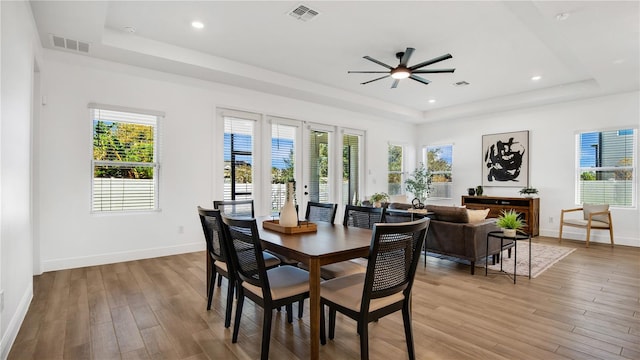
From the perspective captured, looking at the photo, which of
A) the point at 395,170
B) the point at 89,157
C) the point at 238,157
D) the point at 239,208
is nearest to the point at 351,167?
the point at 395,170

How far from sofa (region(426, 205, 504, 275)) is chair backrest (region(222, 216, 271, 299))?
2.79 meters

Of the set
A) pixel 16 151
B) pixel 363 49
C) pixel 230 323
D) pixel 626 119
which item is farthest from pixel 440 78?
pixel 16 151

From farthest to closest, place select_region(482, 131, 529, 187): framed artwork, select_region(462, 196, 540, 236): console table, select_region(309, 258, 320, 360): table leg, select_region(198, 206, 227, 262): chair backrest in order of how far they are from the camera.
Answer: select_region(482, 131, 529, 187): framed artwork < select_region(462, 196, 540, 236): console table < select_region(198, 206, 227, 262): chair backrest < select_region(309, 258, 320, 360): table leg

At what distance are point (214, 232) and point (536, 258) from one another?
445 centimetres

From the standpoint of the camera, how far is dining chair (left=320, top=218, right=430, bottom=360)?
5.63 ft

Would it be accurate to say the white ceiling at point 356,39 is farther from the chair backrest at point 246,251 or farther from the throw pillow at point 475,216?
the chair backrest at point 246,251

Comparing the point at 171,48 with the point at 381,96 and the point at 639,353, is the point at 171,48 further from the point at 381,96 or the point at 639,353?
the point at 639,353

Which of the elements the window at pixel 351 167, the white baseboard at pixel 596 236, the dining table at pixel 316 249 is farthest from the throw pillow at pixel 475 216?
the white baseboard at pixel 596 236

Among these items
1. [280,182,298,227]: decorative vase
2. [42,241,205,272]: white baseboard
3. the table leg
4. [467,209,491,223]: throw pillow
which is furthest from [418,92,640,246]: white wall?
the table leg

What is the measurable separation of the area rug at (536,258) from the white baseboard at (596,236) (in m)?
1.09

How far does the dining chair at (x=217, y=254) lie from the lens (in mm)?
2312

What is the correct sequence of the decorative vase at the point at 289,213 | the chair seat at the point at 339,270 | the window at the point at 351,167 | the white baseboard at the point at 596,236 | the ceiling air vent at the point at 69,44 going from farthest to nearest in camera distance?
the window at the point at 351,167
the white baseboard at the point at 596,236
the ceiling air vent at the point at 69,44
the decorative vase at the point at 289,213
the chair seat at the point at 339,270

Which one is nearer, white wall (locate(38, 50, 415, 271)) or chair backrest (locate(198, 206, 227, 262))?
chair backrest (locate(198, 206, 227, 262))

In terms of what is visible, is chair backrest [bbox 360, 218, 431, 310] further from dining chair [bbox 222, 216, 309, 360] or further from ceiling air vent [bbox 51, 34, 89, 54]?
ceiling air vent [bbox 51, 34, 89, 54]
